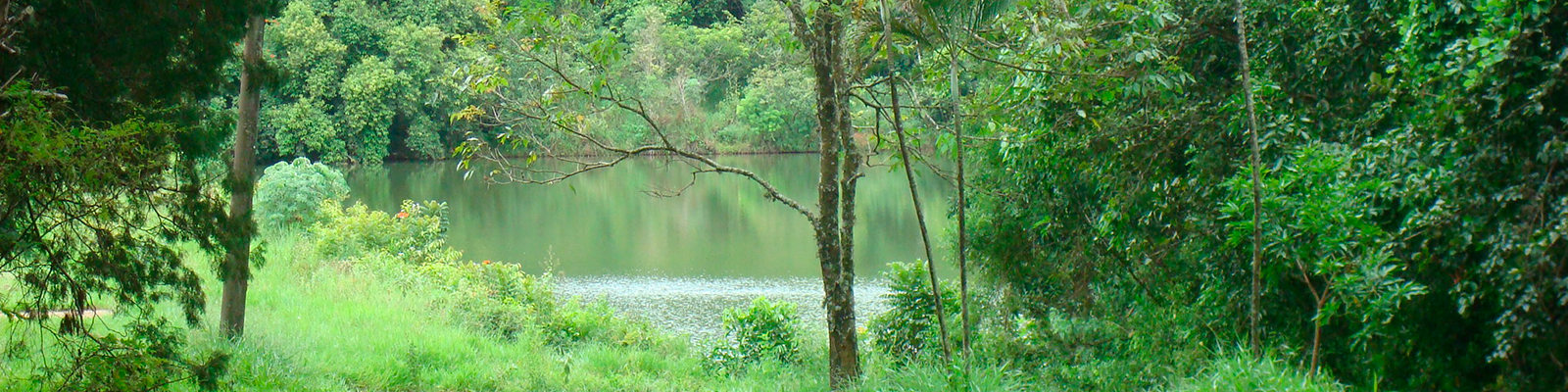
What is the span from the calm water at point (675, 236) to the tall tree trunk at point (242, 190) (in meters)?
2.20

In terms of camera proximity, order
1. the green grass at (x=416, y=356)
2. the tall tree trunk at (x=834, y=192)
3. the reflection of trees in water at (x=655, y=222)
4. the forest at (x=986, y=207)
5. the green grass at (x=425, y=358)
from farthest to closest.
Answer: the reflection of trees in water at (x=655, y=222)
the green grass at (x=416, y=356)
the tall tree trunk at (x=834, y=192)
the green grass at (x=425, y=358)
the forest at (x=986, y=207)

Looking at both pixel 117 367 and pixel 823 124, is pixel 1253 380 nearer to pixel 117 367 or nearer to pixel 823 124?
pixel 823 124

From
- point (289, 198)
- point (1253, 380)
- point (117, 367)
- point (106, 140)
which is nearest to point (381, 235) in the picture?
point (289, 198)

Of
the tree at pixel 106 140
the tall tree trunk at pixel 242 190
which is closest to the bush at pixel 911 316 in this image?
the tall tree trunk at pixel 242 190

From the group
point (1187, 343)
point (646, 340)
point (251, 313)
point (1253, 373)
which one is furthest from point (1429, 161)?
point (251, 313)

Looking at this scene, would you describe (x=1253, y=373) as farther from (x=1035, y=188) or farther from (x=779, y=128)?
(x=779, y=128)

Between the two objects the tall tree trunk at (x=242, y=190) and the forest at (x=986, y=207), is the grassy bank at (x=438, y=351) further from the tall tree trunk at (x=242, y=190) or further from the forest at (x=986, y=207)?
the tall tree trunk at (x=242, y=190)

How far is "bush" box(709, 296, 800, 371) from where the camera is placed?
7434mm

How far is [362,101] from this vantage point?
2759 cm

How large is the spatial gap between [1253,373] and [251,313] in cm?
625

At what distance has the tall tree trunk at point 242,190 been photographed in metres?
4.49

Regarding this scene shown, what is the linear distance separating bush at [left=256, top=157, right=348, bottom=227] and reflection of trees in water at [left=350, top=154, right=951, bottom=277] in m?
2.15

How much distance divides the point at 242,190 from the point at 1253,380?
4.10m

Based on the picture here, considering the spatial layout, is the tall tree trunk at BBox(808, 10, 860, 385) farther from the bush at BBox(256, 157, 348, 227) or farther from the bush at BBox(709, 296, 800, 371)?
the bush at BBox(256, 157, 348, 227)
